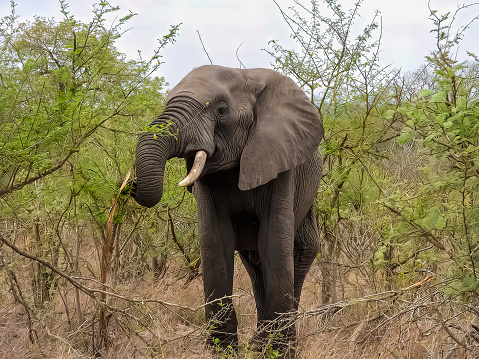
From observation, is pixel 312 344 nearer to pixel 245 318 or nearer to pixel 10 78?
pixel 245 318

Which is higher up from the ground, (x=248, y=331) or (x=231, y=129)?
(x=231, y=129)

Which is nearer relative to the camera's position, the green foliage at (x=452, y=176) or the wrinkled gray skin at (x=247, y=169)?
the green foliage at (x=452, y=176)

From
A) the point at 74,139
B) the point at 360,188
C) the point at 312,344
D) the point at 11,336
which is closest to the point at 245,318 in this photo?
the point at 312,344

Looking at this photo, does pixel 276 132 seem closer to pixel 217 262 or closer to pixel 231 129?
pixel 231 129

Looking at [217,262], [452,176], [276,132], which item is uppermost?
[276,132]

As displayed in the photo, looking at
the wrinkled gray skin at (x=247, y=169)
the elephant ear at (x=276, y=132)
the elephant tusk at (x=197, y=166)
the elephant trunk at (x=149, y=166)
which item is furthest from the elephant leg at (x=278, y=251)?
the elephant trunk at (x=149, y=166)

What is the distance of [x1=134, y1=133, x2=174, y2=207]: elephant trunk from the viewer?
13.2 ft

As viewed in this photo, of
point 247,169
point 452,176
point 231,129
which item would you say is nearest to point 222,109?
point 231,129

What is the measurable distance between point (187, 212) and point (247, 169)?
3.12 meters

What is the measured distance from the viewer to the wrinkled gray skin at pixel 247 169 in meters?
4.68

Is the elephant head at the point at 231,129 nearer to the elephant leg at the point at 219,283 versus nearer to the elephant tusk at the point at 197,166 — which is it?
the elephant tusk at the point at 197,166

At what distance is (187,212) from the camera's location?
7.80 m

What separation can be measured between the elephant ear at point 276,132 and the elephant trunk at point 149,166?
2.78 feet

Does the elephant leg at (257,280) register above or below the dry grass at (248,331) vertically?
above
